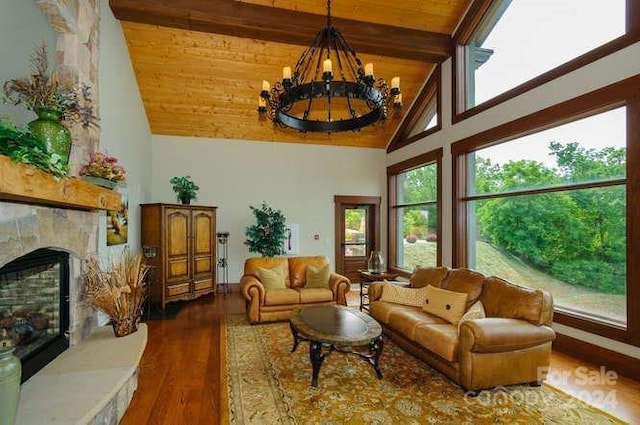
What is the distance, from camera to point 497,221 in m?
5.07

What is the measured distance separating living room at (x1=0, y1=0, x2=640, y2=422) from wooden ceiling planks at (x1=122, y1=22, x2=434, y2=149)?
14 centimetres

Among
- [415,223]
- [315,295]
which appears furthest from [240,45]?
[415,223]

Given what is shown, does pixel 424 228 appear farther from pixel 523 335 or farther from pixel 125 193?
pixel 125 193

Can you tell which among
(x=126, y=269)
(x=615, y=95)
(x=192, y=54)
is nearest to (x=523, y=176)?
(x=615, y=95)

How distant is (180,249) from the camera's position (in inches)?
232

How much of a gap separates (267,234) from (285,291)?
2.10 m

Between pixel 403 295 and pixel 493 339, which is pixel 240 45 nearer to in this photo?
Answer: pixel 403 295

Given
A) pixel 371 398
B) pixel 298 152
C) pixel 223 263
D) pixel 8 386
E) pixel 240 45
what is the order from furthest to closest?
pixel 298 152
pixel 223 263
pixel 240 45
pixel 371 398
pixel 8 386

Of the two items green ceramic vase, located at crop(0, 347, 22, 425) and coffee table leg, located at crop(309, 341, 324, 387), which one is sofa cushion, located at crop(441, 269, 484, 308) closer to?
coffee table leg, located at crop(309, 341, 324, 387)

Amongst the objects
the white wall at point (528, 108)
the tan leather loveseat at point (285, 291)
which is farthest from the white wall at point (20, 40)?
the white wall at point (528, 108)

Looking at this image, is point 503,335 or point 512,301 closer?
point 503,335

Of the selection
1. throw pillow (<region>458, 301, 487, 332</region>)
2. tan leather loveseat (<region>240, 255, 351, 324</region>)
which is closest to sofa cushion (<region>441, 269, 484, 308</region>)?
throw pillow (<region>458, 301, 487, 332</region>)

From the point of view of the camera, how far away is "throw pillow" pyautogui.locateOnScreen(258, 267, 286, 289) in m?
4.99

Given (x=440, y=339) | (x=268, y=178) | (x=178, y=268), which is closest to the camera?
(x=440, y=339)
